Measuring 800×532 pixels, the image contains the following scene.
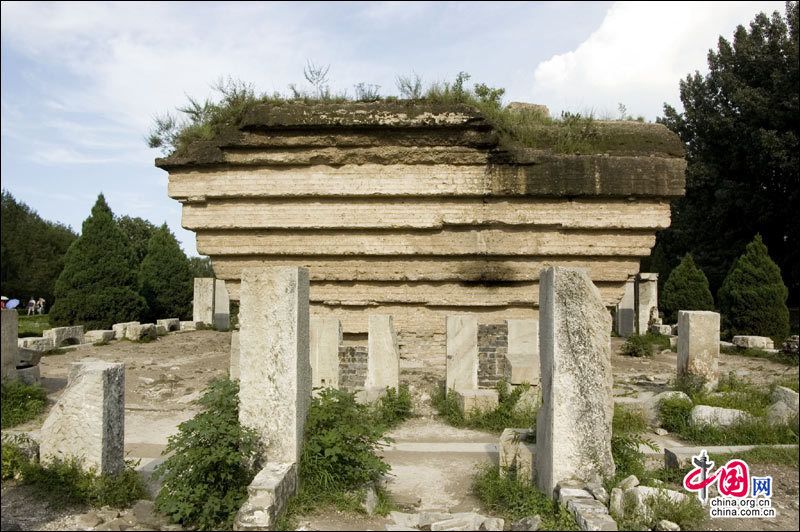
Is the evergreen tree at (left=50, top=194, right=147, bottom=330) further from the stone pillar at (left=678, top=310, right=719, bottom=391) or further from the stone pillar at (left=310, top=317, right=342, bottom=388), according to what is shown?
the stone pillar at (left=678, top=310, right=719, bottom=391)

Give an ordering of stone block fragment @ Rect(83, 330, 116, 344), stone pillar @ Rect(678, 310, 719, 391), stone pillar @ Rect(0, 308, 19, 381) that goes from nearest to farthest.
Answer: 1. stone pillar @ Rect(0, 308, 19, 381)
2. stone pillar @ Rect(678, 310, 719, 391)
3. stone block fragment @ Rect(83, 330, 116, 344)

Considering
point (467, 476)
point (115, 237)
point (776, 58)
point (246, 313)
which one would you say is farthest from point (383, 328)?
point (776, 58)

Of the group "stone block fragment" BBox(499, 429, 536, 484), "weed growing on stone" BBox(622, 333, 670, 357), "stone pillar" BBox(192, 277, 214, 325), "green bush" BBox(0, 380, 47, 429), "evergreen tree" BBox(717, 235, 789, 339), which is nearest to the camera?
"stone block fragment" BBox(499, 429, 536, 484)

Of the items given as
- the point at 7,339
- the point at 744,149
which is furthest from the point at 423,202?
the point at 744,149

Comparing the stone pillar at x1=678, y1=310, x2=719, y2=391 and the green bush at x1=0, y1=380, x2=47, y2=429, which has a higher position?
the stone pillar at x1=678, y1=310, x2=719, y2=391

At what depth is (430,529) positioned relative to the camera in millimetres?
4883

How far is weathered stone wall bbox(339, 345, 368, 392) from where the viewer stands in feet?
37.0

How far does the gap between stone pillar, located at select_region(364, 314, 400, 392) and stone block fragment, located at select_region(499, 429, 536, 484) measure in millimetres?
A: 3748

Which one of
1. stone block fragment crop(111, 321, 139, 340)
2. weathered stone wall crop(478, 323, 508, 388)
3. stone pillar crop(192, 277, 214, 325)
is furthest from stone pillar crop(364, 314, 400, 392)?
stone pillar crop(192, 277, 214, 325)

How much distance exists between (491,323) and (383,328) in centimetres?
216

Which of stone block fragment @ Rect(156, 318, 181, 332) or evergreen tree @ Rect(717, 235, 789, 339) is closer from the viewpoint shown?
evergreen tree @ Rect(717, 235, 789, 339)

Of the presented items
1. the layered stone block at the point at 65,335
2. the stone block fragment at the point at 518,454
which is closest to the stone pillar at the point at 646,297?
the stone block fragment at the point at 518,454

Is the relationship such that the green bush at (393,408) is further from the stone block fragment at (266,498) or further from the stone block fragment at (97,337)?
the stone block fragment at (97,337)

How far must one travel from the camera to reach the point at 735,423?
752 cm
